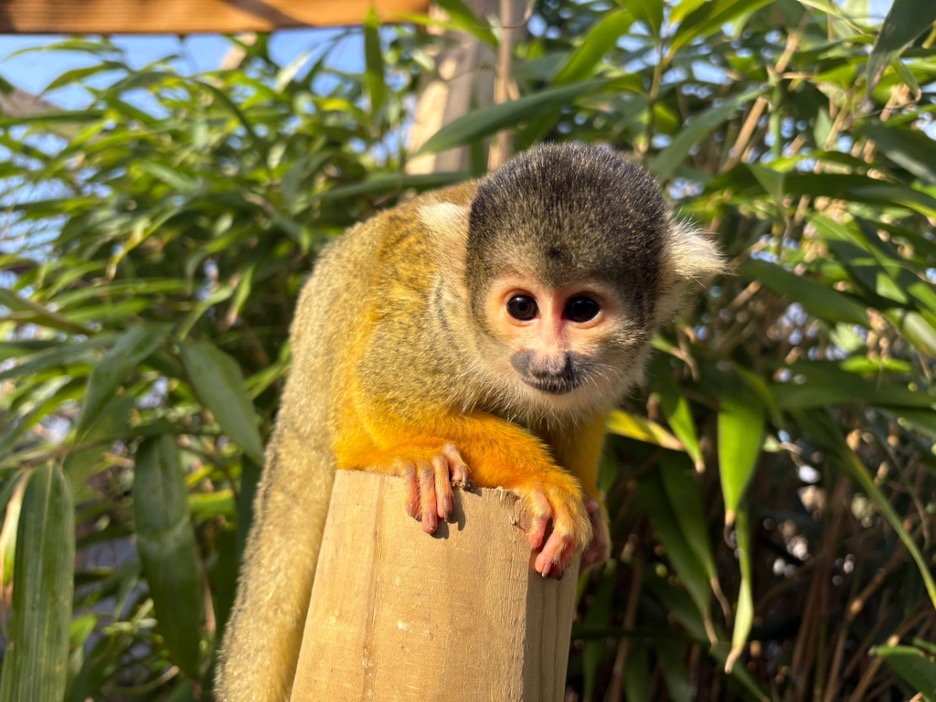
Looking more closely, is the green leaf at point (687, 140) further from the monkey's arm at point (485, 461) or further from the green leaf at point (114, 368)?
the green leaf at point (114, 368)

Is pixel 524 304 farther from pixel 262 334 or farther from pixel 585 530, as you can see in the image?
pixel 262 334

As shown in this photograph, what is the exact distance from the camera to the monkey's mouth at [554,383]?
4.38 feet

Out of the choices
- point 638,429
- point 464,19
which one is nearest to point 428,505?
point 638,429

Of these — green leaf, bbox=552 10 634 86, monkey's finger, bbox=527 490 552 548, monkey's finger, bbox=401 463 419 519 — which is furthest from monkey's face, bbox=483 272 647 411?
green leaf, bbox=552 10 634 86

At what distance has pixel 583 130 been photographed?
288cm

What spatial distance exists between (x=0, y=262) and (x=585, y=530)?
2317mm

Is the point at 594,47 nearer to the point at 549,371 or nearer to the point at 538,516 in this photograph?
the point at 549,371

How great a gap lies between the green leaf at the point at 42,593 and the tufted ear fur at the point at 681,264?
122cm

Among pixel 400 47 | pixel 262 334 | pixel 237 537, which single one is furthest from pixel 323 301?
pixel 400 47

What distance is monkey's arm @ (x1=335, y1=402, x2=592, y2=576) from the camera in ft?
3.49

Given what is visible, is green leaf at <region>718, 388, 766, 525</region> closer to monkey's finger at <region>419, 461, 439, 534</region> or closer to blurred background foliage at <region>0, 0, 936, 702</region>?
blurred background foliage at <region>0, 0, 936, 702</region>

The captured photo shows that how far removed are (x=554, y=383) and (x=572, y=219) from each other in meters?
0.28

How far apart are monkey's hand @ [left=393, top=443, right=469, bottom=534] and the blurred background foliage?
622mm

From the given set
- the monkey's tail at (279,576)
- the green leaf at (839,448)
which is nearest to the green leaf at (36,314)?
the monkey's tail at (279,576)
